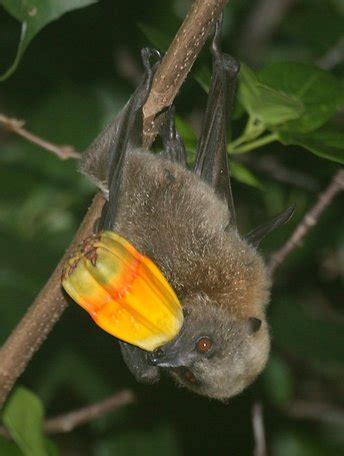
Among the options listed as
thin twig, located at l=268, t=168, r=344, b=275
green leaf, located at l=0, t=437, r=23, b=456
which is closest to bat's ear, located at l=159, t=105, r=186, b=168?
thin twig, located at l=268, t=168, r=344, b=275

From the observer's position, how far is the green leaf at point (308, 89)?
4.45 m

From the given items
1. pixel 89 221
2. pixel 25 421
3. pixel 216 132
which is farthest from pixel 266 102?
pixel 25 421

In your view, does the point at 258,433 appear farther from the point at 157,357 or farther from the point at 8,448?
the point at 8,448

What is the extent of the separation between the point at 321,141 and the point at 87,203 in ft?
11.8

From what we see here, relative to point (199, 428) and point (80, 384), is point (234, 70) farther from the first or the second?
point (199, 428)

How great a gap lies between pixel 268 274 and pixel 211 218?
0.44m

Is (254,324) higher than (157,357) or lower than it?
higher

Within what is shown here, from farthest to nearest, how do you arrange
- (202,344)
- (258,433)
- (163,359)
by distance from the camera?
(258,433) → (202,344) → (163,359)

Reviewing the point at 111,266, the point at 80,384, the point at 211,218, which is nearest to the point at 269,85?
the point at 211,218

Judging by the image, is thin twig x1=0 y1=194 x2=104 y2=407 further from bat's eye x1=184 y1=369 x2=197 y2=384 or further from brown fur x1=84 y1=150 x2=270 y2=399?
bat's eye x1=184 y1=369 x2=197 y2=384

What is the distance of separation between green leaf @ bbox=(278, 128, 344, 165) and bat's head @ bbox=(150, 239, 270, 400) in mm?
693

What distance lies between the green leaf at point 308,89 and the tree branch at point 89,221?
0.68m

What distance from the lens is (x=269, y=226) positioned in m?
4.88

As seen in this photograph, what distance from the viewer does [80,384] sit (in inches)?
259
